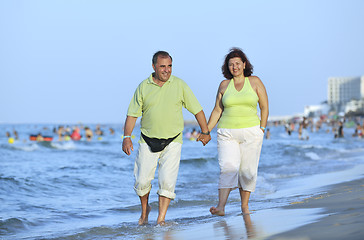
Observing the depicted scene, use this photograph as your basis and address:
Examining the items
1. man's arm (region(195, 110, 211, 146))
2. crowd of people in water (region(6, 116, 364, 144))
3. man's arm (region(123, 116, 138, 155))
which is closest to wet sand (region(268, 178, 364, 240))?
man's arm (region(195, 110, 211, 146))

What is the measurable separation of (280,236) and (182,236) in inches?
40.8

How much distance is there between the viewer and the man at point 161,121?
5.52m

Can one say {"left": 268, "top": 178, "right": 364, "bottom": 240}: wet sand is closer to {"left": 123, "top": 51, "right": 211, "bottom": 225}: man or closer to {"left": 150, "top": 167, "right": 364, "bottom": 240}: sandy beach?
{"left": 150, "top": 167, "right": 364, "bottom": 240}: sandy beach

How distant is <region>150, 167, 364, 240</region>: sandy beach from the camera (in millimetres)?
3627

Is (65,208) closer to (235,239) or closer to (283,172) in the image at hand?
(235,239)

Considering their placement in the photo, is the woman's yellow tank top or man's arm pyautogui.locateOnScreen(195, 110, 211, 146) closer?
man's arm pyautogui.locateOnScreen(195, 110, 211, 146)

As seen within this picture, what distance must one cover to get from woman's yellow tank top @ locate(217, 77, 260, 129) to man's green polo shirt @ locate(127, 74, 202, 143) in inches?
20.0

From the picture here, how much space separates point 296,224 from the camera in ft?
13.9

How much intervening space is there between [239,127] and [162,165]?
0.93m

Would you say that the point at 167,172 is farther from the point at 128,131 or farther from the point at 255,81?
the point at 255,81

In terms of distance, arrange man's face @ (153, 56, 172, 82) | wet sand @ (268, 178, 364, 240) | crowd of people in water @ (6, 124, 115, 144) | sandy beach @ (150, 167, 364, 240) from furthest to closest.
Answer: crowd of people in water @ (6, 124, 115, 144), man's face @ (153, 56, 172, 82), sandy beach @ (150, 167, 364, 240), wet sand @ (268, 178, 364, 240)

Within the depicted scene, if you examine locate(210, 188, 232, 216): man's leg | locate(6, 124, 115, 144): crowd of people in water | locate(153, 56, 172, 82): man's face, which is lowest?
locate(6, 124, 115, 144): crowd of people in water

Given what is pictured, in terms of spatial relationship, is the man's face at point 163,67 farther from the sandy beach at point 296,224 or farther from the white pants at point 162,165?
the sandy beach at point 296,224

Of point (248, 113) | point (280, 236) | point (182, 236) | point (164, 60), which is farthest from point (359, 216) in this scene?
point (164, 60)
